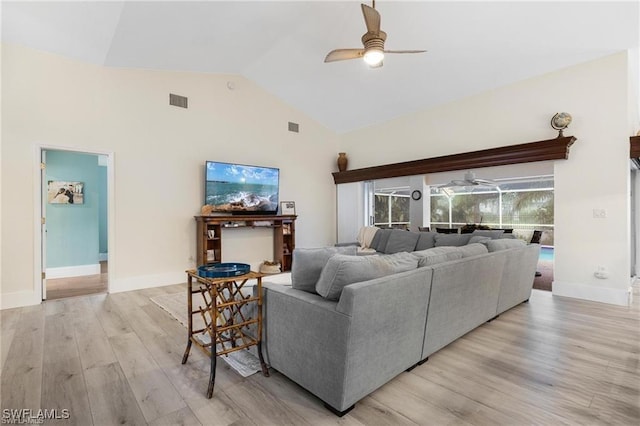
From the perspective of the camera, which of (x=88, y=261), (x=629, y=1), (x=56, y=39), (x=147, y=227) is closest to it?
(x=629, y=1)

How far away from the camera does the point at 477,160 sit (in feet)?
17.1

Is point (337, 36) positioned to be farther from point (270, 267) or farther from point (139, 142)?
point (270, 267)

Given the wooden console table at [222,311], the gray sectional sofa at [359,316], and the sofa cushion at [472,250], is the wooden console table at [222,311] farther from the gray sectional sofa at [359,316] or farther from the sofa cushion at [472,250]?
the sofa cushion at [472,250]

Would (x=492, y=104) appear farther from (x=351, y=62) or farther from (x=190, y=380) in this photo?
(x=190, y=380)

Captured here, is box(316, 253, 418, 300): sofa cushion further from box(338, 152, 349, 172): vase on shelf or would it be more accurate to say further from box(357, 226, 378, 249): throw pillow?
box(338, 152, 349, 172): vase on shelf

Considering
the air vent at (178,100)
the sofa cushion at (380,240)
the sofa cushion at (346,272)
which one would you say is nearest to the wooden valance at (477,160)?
the sofa cushion at (380,240)

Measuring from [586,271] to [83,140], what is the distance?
7.16m

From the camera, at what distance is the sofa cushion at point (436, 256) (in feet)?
7.86

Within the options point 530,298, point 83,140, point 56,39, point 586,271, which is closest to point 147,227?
point 83,140

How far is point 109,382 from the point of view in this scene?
2125mm

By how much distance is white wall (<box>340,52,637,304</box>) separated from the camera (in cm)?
404

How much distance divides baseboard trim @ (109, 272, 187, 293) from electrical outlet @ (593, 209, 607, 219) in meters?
6.10

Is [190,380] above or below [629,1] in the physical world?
below

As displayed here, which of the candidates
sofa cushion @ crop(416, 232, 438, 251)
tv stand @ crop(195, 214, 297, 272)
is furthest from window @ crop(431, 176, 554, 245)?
tv stand @ crop(195, 214, 297, 272)
